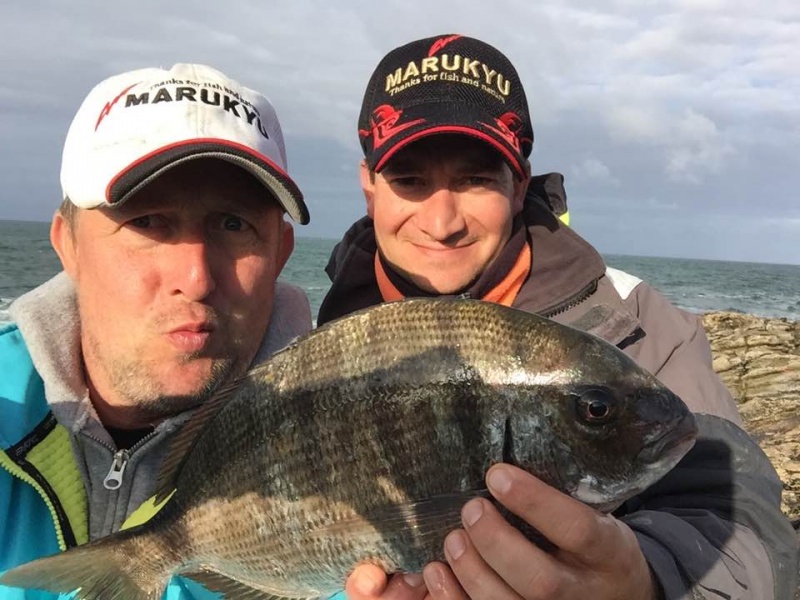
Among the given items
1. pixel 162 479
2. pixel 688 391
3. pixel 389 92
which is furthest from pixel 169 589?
pixel 389 92

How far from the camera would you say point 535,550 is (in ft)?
5.77

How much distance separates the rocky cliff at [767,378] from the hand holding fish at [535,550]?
5.69 m

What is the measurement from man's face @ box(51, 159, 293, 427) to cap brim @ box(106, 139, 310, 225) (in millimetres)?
72

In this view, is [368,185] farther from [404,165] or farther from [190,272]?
[190,272]

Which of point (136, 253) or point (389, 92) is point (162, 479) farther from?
point (389, 92)

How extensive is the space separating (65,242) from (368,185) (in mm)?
1661

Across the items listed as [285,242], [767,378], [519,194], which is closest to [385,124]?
[519,194]

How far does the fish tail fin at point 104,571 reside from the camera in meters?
1.95

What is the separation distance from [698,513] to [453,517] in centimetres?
111

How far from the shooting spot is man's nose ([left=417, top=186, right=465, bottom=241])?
3221mm

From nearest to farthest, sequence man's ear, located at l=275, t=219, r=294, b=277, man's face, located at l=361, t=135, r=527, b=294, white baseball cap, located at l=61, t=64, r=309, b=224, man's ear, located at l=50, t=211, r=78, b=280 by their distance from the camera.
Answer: white baseball cap, located at l=61, t=64, r=309, b=224 < man's ear, located at l=50, t=211, r=78, b=280 < man's ear, located at l=275, t=219, r=294, b=277 < man's face, located at l=361, t=135, r=527, b=294

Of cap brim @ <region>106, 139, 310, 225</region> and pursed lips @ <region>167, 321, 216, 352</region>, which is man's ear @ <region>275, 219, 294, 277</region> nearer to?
cap brim @ <region>106, 139, 310, 225</region>

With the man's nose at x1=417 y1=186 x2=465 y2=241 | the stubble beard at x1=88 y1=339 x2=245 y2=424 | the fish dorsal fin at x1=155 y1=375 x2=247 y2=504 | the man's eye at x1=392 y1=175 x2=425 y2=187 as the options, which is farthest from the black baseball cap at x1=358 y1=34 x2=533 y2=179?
the fish dorsal fin at x1=155 y1=375 x2=247 y2=504

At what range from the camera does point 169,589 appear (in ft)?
7.80
